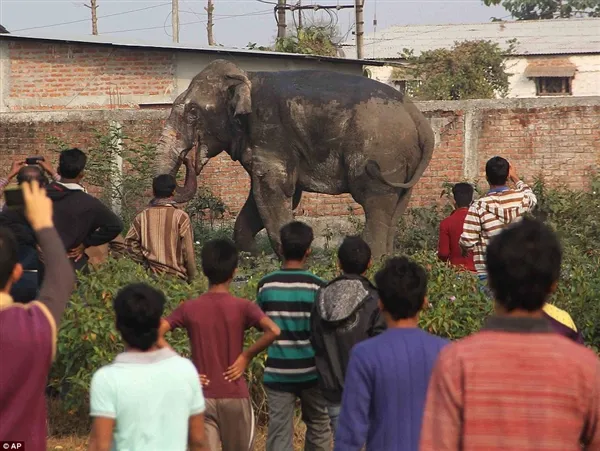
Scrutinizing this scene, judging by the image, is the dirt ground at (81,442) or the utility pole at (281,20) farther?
the utility pole at (281,20)

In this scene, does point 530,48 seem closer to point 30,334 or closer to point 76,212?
point 76,212

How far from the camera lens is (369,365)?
4797mm

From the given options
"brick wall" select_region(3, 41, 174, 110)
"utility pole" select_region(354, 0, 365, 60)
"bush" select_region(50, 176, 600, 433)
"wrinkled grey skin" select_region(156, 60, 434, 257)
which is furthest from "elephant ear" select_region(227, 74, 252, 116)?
"utility pole" select_region(354, 0, 365, 60)

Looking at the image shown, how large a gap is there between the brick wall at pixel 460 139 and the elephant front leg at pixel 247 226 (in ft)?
12.7

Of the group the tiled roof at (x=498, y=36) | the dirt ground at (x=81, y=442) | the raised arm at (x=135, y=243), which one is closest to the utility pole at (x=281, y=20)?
the tiled roof at (x=498, y=36)

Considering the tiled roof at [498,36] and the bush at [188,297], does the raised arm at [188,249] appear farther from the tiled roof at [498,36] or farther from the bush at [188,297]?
the tiled roof at [498,36]

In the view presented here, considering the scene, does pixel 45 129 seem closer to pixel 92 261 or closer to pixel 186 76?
pixel 186 76

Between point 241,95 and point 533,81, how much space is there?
32.2 metres

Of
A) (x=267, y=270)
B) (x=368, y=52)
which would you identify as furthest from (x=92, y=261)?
(x=368, y=52)

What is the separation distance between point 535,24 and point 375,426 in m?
45.3

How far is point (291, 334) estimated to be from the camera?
6453 mm

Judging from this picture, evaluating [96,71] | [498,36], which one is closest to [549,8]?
[498,36]

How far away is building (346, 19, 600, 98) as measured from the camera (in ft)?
142

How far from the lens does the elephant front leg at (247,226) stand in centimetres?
1373
